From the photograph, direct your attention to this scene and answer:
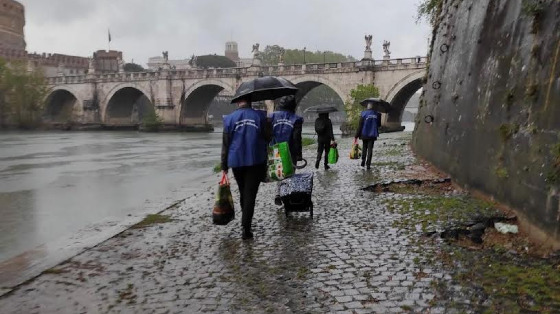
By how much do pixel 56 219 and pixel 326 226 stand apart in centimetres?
578

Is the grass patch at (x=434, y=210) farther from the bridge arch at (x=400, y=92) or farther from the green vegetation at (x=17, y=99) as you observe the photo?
the green vegetation at (x=17, y=99)

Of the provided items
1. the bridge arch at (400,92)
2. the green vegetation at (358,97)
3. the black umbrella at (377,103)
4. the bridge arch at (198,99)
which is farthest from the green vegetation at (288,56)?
the black umbrella at (377,103)

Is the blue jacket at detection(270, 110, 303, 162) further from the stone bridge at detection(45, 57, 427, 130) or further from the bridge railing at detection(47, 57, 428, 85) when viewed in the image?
the bridge railing at detection(47, 57, 428, 85)

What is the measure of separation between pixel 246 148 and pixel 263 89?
738mm

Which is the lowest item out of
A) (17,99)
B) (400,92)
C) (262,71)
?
(17,99)

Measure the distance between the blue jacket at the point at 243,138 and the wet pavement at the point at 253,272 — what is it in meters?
0.82

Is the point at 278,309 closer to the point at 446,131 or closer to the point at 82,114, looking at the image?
the point at 446,131

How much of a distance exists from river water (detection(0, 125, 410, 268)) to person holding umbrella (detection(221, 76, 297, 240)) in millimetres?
2400

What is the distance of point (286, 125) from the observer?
21.0 feet

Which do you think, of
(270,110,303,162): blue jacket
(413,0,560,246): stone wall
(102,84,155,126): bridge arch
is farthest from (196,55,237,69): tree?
(270,110,303,162): blue jacket

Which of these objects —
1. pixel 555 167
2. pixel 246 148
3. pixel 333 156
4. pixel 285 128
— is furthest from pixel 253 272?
pixel 333 156

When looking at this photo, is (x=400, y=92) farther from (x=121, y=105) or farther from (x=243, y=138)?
(x=243, y=138)

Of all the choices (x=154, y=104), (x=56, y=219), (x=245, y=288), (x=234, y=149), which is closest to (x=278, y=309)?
(x=245, y=288)

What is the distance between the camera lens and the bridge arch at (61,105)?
61125 millimetres
